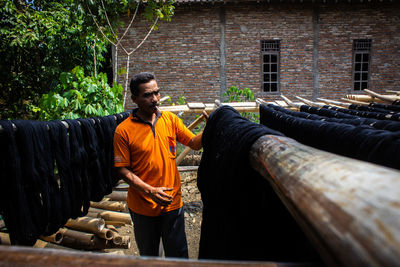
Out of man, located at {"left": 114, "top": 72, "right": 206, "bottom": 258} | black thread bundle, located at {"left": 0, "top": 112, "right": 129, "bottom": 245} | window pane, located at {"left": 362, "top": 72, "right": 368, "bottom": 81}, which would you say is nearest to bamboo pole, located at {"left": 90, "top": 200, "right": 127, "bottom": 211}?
black thread bundle, located at {"left": 0, "top": 112, "right": 129, "bottom": 245}

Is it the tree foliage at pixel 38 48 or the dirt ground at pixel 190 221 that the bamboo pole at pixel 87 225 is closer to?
the dirt ground at pixel 190 221

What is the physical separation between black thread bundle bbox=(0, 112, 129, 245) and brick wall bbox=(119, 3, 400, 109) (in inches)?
282

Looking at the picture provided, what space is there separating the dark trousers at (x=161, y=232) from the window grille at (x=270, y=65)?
327 inches

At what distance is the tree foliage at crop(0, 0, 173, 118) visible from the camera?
6852mm

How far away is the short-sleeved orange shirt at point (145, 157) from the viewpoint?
2098 mm

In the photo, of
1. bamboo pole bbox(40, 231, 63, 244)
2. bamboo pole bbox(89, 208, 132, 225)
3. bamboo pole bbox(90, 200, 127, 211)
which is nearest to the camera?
bamboo pole bbox(40, 231, 63, 244)

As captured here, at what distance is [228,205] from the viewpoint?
36.1 inches

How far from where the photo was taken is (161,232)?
2.26 meters

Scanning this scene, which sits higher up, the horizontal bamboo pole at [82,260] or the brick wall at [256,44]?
the brick wall at [256,44]

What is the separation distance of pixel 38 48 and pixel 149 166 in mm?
7928

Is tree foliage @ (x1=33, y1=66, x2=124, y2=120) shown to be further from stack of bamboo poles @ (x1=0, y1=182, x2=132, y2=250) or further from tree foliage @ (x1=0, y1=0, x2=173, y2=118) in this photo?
tree foliage @ (x1=0, y1=0, x2=173, y2=118)

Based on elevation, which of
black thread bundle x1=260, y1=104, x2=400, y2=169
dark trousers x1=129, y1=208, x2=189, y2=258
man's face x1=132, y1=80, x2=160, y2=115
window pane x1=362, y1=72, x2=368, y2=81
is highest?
window pane x1=362, y1=72, x2=368, y2=81

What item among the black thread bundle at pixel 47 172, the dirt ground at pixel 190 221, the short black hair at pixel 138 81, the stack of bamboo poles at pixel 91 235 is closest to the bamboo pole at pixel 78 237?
the stack of bamboo poles at pixel 91 235

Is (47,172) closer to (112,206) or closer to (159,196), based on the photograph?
(159,196)
